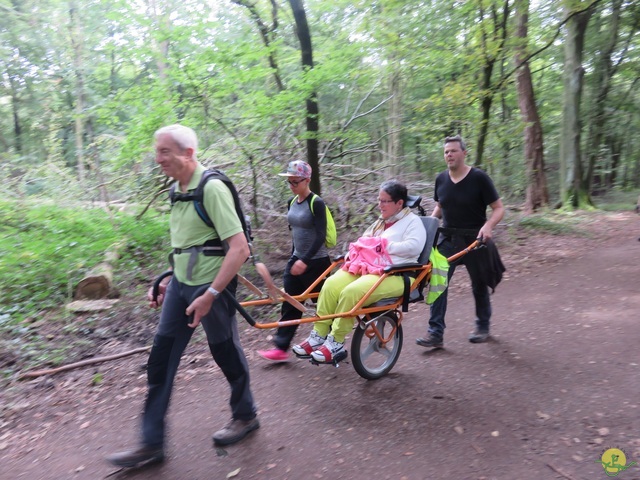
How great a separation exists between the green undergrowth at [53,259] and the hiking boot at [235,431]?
303 centimetres

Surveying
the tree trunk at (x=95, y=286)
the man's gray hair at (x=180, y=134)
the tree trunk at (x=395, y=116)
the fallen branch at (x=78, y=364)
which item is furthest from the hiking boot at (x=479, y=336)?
the tree trunk at (x=395, y=116)

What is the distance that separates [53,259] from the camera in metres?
7.73

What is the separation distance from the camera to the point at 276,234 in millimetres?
9094

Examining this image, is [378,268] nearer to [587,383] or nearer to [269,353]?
[269,353]

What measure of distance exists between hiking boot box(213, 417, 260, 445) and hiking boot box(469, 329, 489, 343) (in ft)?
8.75

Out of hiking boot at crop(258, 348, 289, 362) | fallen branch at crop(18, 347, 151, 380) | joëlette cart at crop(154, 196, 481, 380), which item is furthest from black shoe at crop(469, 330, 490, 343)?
fallen branch at crop(18, 347, 151, 380)

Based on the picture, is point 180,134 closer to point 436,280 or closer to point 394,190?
point 394,190

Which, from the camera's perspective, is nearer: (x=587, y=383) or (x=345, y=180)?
(x=587, y=383)

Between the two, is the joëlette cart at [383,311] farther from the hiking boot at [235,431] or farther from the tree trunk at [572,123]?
the tree trunk at [572,123]

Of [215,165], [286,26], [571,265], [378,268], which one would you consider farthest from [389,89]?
[378,268]

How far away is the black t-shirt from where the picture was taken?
15.1ft

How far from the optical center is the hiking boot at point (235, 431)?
128 inches

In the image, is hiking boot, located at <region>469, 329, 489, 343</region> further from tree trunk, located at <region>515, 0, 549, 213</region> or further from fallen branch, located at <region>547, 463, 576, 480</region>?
tree trunk, located at <region>515, 0, 549, 213</region>

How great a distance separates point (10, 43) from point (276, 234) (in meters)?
17.3
